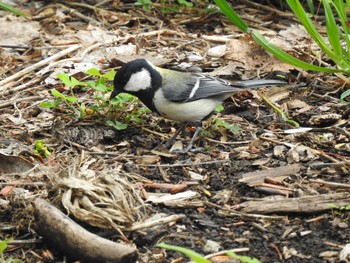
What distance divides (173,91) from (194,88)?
17cm

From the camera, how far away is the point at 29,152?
4.38 m

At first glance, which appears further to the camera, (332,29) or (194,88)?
(194,88)

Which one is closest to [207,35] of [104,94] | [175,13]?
[175,13]

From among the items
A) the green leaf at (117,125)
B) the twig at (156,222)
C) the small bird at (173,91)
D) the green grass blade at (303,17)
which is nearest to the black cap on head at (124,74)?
the small bird at (173,91)

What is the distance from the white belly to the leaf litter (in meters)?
0.15

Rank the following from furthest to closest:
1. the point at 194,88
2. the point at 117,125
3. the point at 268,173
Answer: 1. the point at 194,88
2. the point at 117,125
3. the point at 268,173

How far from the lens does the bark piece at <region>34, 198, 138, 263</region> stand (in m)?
3.10

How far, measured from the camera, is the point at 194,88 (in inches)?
193

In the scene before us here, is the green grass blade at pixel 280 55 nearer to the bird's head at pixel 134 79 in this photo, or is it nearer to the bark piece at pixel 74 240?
the bird's head at pixel 134 79

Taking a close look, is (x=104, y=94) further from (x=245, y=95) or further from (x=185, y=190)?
(x=185, y=190)

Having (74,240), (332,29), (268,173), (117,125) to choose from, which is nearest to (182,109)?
(117,125)

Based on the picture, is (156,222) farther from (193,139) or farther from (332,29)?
(332,29)

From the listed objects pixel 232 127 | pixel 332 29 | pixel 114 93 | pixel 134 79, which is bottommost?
pixel 232 127

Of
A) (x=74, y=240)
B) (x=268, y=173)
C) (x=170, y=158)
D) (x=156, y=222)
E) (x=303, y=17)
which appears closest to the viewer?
(x=74, y=240)
